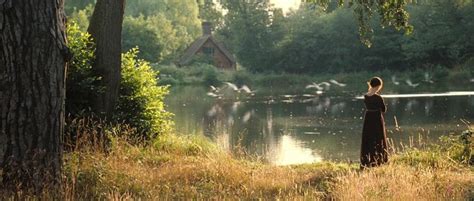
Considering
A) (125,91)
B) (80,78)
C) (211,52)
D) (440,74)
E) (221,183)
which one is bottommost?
(221,183)

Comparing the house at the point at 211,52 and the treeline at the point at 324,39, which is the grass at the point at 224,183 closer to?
the treeline at the point at 324,39

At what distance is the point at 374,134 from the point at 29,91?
6671mm

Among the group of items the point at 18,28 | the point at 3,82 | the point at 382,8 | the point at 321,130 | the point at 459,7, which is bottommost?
the point at 321,130

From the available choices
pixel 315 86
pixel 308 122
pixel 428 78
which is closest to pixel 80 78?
pixel 308 122

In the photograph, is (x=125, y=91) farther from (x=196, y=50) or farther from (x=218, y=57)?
(x=218, y=57)

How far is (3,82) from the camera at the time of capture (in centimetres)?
522

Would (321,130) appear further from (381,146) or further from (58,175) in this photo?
(58,175)

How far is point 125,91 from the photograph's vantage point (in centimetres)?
1114

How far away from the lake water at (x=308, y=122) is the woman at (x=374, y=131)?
1095 mm

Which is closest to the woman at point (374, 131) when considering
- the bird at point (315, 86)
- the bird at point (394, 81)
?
the bird at point (315, 86)

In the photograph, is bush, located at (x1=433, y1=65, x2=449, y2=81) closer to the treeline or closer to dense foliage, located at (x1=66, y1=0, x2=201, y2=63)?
the treeline

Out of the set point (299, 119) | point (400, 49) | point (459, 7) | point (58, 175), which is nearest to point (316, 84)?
point (400, 49)

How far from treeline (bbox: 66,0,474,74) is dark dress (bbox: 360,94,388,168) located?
41.9m

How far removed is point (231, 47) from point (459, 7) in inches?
1525
